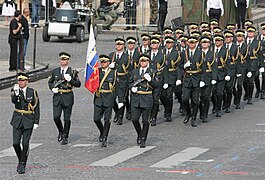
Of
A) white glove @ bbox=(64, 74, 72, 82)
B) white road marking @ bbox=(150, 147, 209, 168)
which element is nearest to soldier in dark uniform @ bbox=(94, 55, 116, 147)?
white glove @ bbox=(64, 74, 72, 82)

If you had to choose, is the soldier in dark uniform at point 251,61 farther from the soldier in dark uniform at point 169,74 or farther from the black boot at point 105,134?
the black boot at point 105,134

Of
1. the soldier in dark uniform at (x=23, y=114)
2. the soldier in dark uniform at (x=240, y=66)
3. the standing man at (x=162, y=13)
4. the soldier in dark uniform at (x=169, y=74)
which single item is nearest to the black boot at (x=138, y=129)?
the soldier in dark uniform at (x=23, y=114)

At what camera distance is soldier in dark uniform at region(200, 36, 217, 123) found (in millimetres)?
21297

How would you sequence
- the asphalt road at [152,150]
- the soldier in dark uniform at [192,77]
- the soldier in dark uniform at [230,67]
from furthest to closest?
the soldier in dark uniform at [230,67], the soldier in dark uniform at [192,77], the asphalt road at [152,150]

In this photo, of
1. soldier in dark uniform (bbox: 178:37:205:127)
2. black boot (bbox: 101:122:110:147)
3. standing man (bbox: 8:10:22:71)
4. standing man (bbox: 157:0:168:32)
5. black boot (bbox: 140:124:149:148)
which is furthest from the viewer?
standing man (bbox: 157:0:168:32)

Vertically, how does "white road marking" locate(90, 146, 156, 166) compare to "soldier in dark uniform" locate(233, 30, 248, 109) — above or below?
below

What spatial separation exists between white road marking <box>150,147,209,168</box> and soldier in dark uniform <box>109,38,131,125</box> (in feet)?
10.1

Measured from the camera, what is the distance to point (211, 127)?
2066cm

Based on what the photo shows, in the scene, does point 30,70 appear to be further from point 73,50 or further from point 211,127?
point 211,127

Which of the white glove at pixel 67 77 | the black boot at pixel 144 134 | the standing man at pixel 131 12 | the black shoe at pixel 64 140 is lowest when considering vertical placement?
the black shoe at pixel 64 140

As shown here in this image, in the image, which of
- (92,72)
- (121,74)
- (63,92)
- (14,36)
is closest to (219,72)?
(121,74)

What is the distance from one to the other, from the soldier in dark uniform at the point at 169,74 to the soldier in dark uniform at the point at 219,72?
975mm

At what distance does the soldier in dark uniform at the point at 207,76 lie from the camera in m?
21.3

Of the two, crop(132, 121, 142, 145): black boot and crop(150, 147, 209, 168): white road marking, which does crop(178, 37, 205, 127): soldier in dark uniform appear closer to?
crop(132, 121, 142, 145): black boot
